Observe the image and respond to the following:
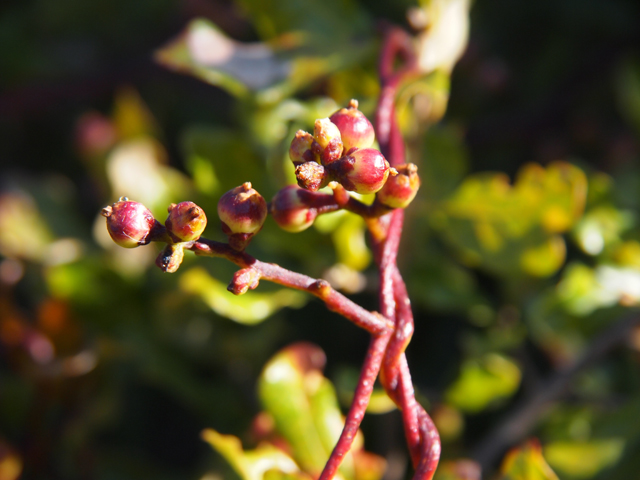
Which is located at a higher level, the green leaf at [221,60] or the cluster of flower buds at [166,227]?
the cluster of flower buds at [166,227]

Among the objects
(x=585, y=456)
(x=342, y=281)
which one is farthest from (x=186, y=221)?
(x=585, y=456)

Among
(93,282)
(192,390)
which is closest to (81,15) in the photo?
(93,282)

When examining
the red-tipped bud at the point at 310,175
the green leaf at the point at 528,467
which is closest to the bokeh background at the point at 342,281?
the green leaf at the point at 528,467

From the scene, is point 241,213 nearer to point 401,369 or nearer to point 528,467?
point 401,369

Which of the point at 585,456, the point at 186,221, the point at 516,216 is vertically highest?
the point at 186,221

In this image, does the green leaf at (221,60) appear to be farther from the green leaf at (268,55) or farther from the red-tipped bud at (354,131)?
the red-tipped bud at (354,131)
